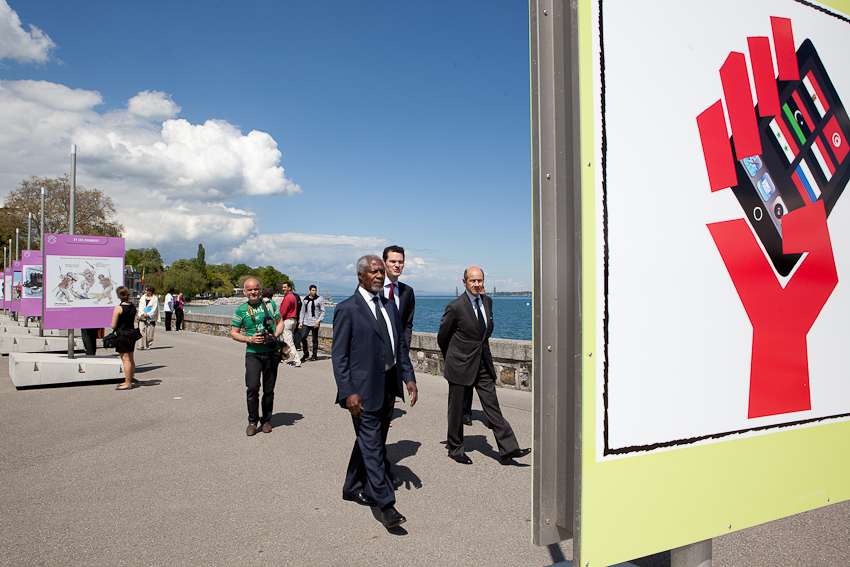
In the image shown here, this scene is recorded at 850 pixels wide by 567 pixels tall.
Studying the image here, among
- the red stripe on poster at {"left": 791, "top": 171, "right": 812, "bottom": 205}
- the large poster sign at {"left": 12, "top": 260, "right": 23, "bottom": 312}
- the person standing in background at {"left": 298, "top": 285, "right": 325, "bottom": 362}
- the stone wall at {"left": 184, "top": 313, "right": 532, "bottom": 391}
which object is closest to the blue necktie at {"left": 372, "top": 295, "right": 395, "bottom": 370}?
the red stripe on poster at {"left": 791, "top": 171, "right": 812, "bottom": 205}

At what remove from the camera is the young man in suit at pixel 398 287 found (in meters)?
5.66

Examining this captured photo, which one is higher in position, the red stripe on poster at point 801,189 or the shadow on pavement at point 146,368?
the red stripe on poster at point 801,189

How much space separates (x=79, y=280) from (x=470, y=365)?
1032 centimetres

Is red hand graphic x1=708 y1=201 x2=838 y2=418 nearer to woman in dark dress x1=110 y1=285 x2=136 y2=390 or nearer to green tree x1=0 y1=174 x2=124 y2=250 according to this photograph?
woman in dark dress x1=110 y1=285 x2=136 y2=390

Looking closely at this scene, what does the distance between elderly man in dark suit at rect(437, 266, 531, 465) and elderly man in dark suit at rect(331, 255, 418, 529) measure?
1187 millimetres

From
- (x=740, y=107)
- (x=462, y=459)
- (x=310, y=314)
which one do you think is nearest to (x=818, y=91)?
(x=740, y=107)

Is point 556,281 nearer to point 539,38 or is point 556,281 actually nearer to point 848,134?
point 539,38

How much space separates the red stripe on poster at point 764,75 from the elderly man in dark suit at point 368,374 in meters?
2.90

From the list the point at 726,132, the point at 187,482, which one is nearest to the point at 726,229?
the point at 726,132

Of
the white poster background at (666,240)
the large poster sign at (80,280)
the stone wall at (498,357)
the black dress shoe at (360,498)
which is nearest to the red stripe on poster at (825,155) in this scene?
the white poster background at (666,240)

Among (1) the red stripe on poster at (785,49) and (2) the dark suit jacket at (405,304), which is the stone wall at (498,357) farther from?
(1) the red stripe on poster at (785,49)

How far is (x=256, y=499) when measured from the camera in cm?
399

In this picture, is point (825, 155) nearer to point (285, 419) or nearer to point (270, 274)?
point (285, 419)

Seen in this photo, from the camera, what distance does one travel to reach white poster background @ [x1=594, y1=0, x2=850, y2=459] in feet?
3.49
